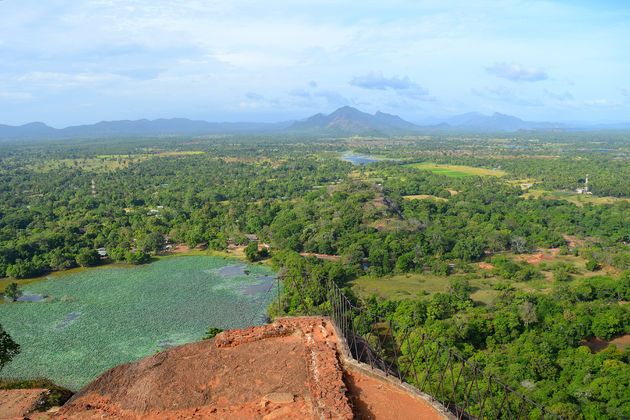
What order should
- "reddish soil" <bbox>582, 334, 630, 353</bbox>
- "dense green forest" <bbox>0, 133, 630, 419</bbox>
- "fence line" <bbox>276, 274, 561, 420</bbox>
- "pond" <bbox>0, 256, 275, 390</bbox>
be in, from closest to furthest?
"fence line" <bbox>276, 274, 561, 420</bbox> < "dense green forest" <bbox>0, 133, 630, 419</bbox> < "reddish soil" <bbox>582, 334, 630, 353</bbox> < "pond" <bbox>0, 256, 275, 390</bbox>

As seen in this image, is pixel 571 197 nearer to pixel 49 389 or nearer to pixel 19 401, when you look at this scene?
pixel 49 389

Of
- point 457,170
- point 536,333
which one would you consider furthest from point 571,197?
point 536,333

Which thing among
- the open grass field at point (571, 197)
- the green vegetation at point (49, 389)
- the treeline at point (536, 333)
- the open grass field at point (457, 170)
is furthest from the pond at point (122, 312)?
the open grass field at point (457, 170)

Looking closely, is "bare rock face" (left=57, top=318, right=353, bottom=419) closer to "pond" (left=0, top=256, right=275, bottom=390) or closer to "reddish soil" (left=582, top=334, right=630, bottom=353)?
"pond" (left=0, top=256, right=275, bottom=390)

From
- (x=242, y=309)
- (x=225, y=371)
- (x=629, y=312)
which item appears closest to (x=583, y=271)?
(x=629, y=312)

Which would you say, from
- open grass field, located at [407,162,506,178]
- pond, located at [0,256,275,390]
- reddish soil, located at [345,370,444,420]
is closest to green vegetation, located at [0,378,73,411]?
pond, located at [0,256,275,390]

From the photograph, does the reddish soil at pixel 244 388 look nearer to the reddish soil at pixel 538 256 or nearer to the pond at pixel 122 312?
the pond at pixel 122 312
